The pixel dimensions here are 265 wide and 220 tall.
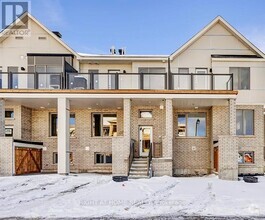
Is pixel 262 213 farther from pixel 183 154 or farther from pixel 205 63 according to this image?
pixel 205 63

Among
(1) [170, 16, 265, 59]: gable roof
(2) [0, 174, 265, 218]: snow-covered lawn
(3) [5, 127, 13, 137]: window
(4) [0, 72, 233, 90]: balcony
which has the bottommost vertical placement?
(2) [0, 174, 265, 218]: snow-covered lawn

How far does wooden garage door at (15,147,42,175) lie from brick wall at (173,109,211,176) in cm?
926

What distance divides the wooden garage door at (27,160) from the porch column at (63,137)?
8.24 feet

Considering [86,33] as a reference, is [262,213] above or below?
below

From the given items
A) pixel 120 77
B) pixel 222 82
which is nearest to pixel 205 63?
pixel 222 82

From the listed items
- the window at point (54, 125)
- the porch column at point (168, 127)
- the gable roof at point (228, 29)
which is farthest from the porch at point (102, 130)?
the gable roof at point (228, 29)

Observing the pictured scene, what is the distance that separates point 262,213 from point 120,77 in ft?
43.5

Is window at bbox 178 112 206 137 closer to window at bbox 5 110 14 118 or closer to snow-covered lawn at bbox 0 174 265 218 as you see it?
snow-covered lawn at bbox 0 174 265 218

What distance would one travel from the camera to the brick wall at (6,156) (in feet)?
62.6

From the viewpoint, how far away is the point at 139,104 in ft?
74.5

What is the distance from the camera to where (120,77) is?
21.3 meters

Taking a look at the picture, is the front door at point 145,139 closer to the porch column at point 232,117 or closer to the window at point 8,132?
the porch column at point 232,117

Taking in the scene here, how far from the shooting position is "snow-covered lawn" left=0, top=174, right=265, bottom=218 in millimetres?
10133

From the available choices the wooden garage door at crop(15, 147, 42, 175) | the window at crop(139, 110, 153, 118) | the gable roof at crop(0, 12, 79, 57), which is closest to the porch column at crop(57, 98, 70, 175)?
the wooden garage door at crop(15, 147, 42, 175)
